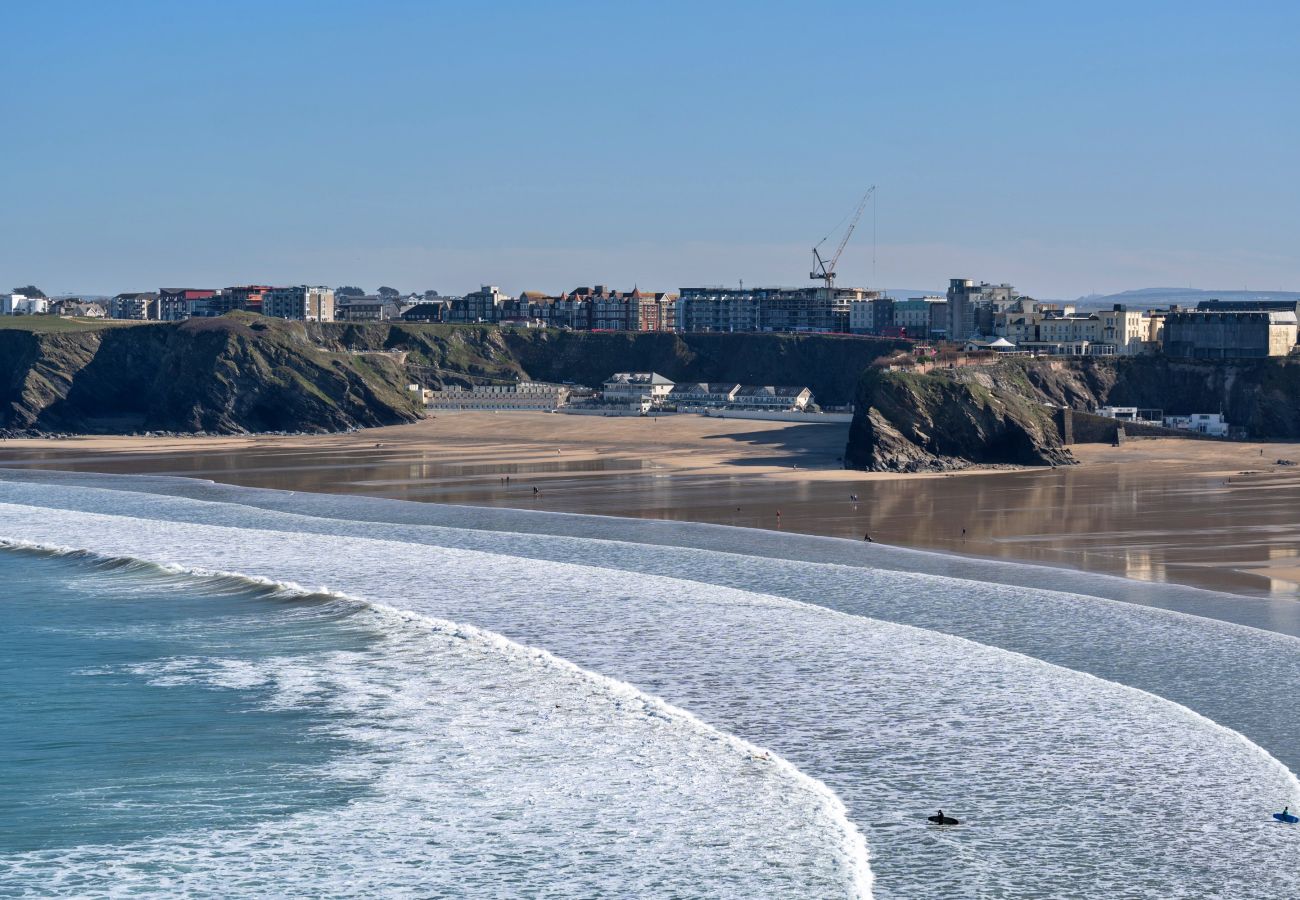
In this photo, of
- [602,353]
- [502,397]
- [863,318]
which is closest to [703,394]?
[502,397]

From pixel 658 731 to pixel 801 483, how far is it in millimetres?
43291

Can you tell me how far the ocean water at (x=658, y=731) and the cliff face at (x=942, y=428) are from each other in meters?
31.1

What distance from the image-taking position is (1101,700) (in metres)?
28.6

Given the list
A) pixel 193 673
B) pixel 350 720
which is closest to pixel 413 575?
pixel 193 673

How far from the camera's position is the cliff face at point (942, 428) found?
75938mm

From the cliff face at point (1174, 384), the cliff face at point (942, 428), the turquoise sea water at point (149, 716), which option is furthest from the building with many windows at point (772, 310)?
the turquoise sea water at point (149, 716)

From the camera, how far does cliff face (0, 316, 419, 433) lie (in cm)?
10431

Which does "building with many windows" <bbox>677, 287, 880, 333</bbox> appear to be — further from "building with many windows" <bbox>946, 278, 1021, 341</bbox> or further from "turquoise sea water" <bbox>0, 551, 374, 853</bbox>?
"turquoise sea water" <bbox>0, 551, 374, 853</bbox>

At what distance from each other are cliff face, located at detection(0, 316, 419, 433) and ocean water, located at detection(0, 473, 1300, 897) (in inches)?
2358

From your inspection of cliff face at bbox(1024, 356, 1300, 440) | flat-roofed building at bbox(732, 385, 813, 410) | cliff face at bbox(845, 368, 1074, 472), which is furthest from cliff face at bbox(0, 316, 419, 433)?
cliff face at bbox(1024, 356, 1300, 440)

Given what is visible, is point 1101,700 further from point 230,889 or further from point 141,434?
point 141,434

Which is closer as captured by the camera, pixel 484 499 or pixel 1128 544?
pixel 1128 544

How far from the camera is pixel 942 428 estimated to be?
254 feet

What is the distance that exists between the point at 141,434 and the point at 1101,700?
281ft
